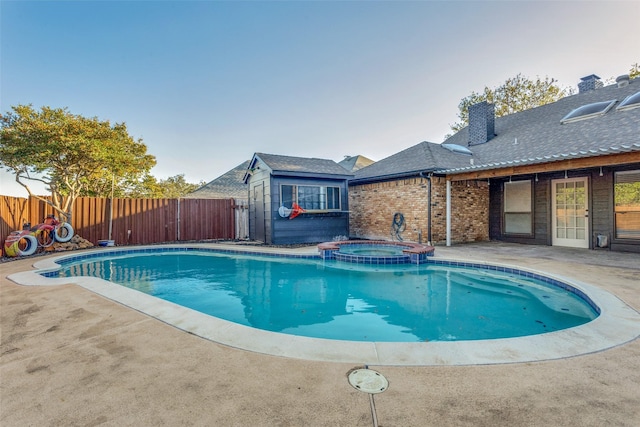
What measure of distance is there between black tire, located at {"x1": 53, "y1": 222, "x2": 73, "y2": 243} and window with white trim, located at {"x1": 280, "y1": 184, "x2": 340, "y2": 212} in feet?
21.6

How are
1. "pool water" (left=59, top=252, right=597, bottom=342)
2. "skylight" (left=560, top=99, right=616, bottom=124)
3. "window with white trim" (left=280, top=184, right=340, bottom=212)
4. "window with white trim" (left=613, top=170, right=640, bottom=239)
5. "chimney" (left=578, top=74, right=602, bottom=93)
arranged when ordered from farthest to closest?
"chimney" (left=578, top=74, right=602, bottom=93)
"window with white trim" (left=280, top=184, right=340, bottom=212)
"skylight" (left=560, top=99, right=616, bottom=124)
"window with white trim" (left=613, top=170, right=640, bottom=239)
"pool water" (left=59, top=252, right=597, bottom=342)

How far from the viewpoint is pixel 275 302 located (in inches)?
183

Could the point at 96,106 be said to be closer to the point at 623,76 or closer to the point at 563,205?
the point at 563,205

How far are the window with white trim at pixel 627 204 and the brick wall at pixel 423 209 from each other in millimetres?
3282

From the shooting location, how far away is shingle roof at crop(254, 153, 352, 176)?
995 centimetres

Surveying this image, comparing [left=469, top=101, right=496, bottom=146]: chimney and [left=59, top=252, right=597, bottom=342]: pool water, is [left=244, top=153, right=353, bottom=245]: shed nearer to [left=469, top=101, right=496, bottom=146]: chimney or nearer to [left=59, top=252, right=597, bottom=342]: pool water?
[left=59, top=252, right=597, bottom=342]: pool water

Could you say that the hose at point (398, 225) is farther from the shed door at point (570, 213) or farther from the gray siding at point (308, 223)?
the shed door at point (570, 213)

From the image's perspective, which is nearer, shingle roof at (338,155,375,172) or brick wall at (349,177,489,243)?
brick wall at (349,177,489,243)

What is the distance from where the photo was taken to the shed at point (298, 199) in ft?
32.5

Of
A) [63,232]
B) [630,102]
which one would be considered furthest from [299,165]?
[630,102]

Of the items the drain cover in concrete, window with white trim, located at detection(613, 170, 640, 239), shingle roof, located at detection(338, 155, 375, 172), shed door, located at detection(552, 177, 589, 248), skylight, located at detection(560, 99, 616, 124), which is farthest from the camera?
shingle roof, located at detection(338, 155, 375, 172)

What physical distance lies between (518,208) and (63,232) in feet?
47.1

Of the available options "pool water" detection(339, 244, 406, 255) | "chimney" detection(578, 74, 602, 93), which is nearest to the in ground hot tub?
"pool water" detection(339, 244, 406, 255)

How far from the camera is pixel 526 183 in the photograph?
30.5 ft
